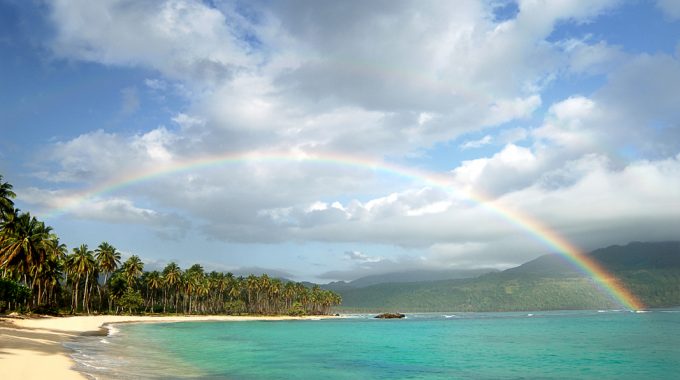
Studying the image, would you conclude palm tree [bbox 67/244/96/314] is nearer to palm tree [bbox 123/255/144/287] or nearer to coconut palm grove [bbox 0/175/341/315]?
coconut palm grove [bbox 0/175/341/315]

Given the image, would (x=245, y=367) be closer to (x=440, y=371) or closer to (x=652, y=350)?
(x=440, y=371)

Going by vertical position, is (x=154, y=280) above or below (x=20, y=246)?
below

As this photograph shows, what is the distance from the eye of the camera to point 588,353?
59844 mm

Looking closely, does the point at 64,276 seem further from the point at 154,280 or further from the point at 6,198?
the point at 6,198

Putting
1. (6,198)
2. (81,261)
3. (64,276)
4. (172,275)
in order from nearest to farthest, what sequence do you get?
1. (6,198)
2. (81,261)
3. (64,276)
4. (172,275)

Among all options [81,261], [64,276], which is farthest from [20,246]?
[64,276]

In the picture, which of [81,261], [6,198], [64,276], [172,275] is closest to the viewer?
[6,198]

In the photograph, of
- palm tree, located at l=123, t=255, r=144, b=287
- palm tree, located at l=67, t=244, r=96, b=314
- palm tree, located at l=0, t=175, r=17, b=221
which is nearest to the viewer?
palm tree, located at l=0, t=175, r=17, b=221

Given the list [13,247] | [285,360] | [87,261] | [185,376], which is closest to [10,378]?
[185,376]

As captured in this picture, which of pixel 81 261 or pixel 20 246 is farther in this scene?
pixel 81 261

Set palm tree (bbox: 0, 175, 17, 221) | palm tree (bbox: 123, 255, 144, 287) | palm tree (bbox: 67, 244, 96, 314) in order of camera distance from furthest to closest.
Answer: palm tree (bbox: 123, 255, 144, 287) → palm tree (bbox: 67, 244, 96, 314) → palm tree (bbox: 0, 175, 17, 221)

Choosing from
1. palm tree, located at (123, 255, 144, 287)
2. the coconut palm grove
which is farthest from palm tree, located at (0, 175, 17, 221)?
palm tree, located at (123, 255, 144, 287)

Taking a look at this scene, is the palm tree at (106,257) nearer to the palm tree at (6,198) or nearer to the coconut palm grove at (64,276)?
the coconut palm grove at (64,276)

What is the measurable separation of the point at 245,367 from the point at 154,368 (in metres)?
7.93
